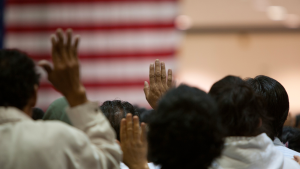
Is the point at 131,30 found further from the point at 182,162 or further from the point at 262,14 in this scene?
the point at 182,162

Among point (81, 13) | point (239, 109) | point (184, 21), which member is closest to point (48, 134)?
point (239, 109)

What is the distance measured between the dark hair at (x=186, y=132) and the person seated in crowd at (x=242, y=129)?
17cm

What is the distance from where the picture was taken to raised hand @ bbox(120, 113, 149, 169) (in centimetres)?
109

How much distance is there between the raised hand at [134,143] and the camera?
1093 millimetres

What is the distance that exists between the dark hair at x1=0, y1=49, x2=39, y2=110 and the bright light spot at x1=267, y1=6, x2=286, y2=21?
6564 mm

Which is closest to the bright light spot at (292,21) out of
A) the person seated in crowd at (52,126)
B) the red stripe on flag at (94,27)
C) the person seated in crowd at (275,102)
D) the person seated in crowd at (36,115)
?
the red stripe on flag at (94,27)

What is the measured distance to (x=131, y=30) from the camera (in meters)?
4.64

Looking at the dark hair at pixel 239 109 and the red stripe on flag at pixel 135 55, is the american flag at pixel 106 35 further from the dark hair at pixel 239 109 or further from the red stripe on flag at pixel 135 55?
the dark hair at pixel 239 109

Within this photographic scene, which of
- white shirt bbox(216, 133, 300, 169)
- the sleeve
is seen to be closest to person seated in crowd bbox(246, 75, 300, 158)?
white shirt bbox(216, 133, 300, 169)

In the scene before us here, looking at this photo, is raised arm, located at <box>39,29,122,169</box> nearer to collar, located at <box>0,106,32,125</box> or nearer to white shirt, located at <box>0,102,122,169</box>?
white shirt, located at <box>0,102,122,169</box>

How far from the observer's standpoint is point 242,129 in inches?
40.6

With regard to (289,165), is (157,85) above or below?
above

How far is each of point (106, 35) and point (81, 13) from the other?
0.49 meters

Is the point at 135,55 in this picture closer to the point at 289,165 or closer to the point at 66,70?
the point at 289,165
